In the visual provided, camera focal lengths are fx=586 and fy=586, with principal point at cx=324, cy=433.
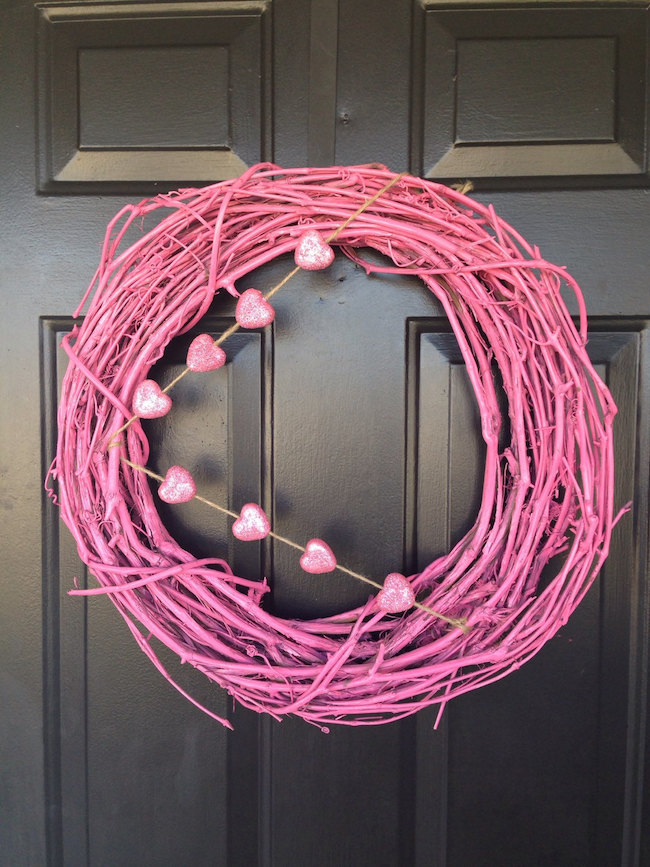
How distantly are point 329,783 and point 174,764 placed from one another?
209 millimetres

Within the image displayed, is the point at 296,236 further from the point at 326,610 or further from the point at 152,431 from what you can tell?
the point at 326,610

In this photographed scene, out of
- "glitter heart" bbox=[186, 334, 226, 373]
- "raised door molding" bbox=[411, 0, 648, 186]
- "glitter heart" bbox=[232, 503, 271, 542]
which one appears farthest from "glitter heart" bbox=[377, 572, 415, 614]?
"raised door molding" bbox=[411, 0, 648, 186]

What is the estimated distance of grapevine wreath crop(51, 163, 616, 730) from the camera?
601 mm

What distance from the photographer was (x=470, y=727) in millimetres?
767

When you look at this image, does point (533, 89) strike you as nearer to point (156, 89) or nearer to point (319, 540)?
point (156, 89)

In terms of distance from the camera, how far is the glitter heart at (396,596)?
23.8 inches

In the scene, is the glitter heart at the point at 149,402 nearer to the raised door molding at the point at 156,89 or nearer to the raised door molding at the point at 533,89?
the raised door molding at the point at 156,89

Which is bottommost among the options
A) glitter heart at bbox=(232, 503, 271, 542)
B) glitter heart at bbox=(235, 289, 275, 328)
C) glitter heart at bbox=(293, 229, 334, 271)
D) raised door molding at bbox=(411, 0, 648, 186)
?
glitter heart at bbox=(232, 503, 271, 542)

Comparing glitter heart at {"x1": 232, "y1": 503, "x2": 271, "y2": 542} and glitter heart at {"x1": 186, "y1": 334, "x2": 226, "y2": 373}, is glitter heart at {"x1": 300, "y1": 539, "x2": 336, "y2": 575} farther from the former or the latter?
glitter heart at {"x1": 186, "y1": 334, "x2": 226, "y2": 373}

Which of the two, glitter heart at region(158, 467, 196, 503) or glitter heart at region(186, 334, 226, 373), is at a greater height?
glitter heart at region(186, 334, 226, 373)

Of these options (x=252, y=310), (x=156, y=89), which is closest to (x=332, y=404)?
(x=252, y=310)

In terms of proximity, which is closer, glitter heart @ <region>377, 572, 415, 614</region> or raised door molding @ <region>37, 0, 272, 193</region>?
glitter heart @ <region>377, 572, 415, 614</region>

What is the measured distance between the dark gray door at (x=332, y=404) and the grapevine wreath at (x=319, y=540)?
0.11 metres

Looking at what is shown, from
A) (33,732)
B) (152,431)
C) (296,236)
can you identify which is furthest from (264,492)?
(33,732)
